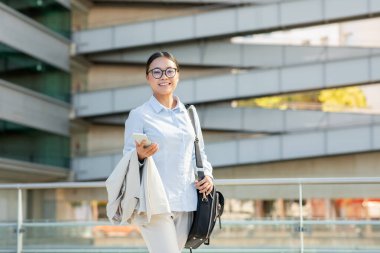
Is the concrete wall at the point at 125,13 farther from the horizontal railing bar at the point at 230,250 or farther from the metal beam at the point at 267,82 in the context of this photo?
the horizontal railing bar at the point at 230,250

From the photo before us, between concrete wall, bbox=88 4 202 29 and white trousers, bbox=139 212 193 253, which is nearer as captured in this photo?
white trousers, bbox=139 212 193 253

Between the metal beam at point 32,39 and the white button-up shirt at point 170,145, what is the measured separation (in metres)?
28.3

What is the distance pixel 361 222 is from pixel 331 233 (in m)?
0.58

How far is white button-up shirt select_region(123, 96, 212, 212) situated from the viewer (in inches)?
199

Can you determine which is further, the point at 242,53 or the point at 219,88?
the point at 242,53

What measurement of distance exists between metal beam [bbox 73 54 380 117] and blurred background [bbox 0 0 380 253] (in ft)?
0.15

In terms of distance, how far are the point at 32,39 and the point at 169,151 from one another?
103ft

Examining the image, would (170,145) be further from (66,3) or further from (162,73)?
(66,3)

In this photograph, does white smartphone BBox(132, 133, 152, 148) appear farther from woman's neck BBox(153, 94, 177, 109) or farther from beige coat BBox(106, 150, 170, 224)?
woman's neck BBox(153, 94, 177, 109)

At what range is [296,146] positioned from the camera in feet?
122

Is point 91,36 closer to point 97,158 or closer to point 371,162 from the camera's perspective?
point 97,158

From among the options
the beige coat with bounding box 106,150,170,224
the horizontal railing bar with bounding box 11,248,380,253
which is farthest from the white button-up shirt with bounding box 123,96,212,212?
the horizontal railing bar with bounding box 11,248,380,253

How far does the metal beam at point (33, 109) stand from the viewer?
33.2 meters

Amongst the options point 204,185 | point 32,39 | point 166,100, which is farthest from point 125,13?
point 204,185
